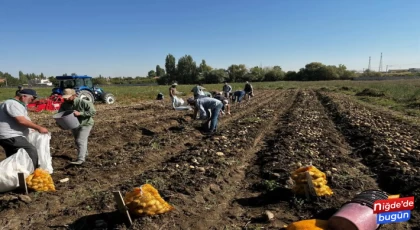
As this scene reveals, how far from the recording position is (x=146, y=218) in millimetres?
3139

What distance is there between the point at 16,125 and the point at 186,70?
256 feet

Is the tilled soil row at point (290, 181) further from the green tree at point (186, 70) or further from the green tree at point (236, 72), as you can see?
the green tree at point (186, 70)

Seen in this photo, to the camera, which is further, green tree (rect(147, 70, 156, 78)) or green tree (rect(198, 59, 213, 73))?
green tree (rect(147, 70, 156, 78))

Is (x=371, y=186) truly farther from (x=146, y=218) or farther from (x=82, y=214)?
(x=82, y=214)

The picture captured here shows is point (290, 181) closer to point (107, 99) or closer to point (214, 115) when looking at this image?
point (214, 115)

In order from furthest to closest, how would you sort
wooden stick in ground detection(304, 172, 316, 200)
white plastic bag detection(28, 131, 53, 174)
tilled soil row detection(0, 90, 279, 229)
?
white plastic bag detection(28, 131, 53, 174) → tilled soil row detection(0, 90, 279, 229) → wooden stick in ground detection(304, 172, 316, 200)

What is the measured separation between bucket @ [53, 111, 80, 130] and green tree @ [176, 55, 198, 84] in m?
75.6

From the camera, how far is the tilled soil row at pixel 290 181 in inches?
132

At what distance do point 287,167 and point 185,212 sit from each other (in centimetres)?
209

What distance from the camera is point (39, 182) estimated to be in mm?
4090

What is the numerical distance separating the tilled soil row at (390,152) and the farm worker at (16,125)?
16.4 feet

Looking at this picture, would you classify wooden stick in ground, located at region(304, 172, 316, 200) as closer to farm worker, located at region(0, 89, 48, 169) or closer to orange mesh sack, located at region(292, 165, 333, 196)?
orange mesh sack, located at region(292, 165, 333, 196)

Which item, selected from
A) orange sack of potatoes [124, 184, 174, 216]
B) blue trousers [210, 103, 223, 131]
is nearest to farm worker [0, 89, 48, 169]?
orange sack of potatoes [124, 184, 174, 216]

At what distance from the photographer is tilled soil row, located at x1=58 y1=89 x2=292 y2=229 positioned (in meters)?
3.28
